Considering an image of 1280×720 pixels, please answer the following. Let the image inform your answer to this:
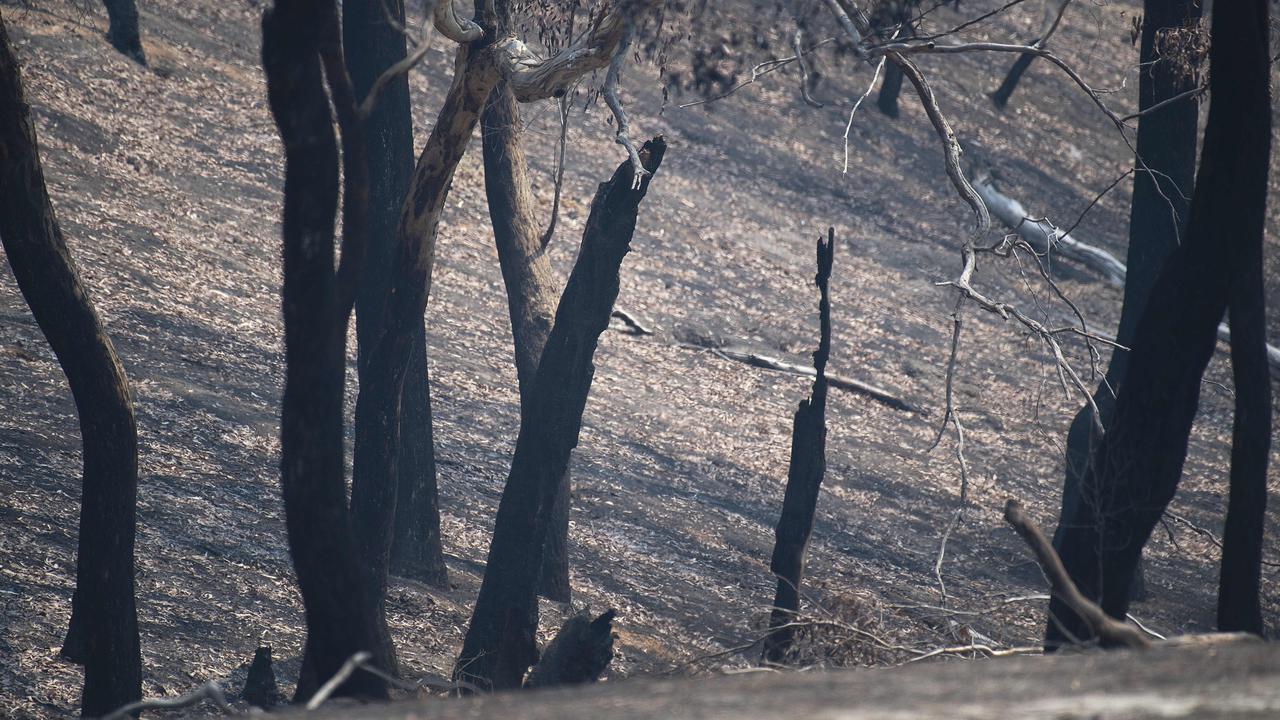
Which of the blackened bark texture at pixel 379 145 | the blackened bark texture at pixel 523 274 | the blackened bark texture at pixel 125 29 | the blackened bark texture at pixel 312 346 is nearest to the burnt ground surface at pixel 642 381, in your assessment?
the blackened bark texture at pixel 125 29

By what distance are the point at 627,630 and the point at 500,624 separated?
204 centimetres

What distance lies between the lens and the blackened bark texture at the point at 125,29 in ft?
62.0

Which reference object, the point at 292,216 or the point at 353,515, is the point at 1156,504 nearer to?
the point at 292,216

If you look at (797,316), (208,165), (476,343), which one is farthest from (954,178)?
(208,165)

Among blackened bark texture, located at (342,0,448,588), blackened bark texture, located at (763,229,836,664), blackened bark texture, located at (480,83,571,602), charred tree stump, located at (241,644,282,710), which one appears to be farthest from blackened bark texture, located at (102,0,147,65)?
charred tree stump, located at (241,644,282,710)

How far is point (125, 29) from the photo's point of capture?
19.2 metres

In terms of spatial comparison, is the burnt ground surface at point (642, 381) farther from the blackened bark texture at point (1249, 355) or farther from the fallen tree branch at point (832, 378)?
the blackened bark texture at point (1249, 355)

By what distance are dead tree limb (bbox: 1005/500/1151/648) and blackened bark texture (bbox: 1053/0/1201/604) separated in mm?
6262

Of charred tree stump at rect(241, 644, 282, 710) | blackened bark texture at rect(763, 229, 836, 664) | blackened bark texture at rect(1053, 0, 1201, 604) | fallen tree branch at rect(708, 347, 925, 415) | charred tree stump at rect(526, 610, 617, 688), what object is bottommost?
charred tree stump at rect(241, 644, 282, 710)

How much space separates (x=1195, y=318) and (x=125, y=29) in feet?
62.4

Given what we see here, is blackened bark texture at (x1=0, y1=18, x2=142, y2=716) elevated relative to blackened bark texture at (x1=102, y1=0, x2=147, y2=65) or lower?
lower

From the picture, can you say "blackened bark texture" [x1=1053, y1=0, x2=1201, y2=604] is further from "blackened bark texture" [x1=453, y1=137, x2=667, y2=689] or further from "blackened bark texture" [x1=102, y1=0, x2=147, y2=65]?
"blackened bark texture" [x1=102, y1=0, x2=147, y2=65]

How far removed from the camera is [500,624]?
8258 millimetres

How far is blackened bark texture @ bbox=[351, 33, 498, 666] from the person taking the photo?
7.53m
